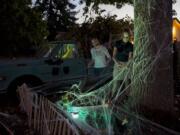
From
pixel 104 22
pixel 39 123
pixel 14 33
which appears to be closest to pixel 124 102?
pixel 39 123

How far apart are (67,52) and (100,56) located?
5.95 ft

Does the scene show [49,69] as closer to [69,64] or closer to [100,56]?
[69,64]

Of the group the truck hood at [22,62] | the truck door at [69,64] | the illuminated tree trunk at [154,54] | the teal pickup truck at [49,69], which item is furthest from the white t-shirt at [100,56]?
the illuminated tree trunk at [154,54]

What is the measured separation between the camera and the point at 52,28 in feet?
133

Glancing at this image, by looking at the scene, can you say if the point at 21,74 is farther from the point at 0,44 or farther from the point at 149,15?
the point at 149,15

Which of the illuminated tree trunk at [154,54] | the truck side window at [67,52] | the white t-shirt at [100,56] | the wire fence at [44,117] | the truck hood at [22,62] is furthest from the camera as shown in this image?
the truck side window at [67,52]

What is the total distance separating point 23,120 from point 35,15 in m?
5.78

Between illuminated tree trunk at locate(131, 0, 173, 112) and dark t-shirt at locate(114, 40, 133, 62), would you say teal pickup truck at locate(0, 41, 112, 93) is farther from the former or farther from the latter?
illuminated tree trunk at locate(131, 0, 173, 112)

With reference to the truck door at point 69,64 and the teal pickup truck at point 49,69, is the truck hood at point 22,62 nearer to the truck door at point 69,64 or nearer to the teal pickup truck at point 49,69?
the teal pickup truck at point 49,69

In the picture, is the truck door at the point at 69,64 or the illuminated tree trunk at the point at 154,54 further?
the truck door at the point at 69,64

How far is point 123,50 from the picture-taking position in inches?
346

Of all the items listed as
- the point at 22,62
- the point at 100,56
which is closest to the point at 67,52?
the point at 22,62

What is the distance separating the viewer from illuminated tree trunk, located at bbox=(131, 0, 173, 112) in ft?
22.3

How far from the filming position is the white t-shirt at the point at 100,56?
987cm
